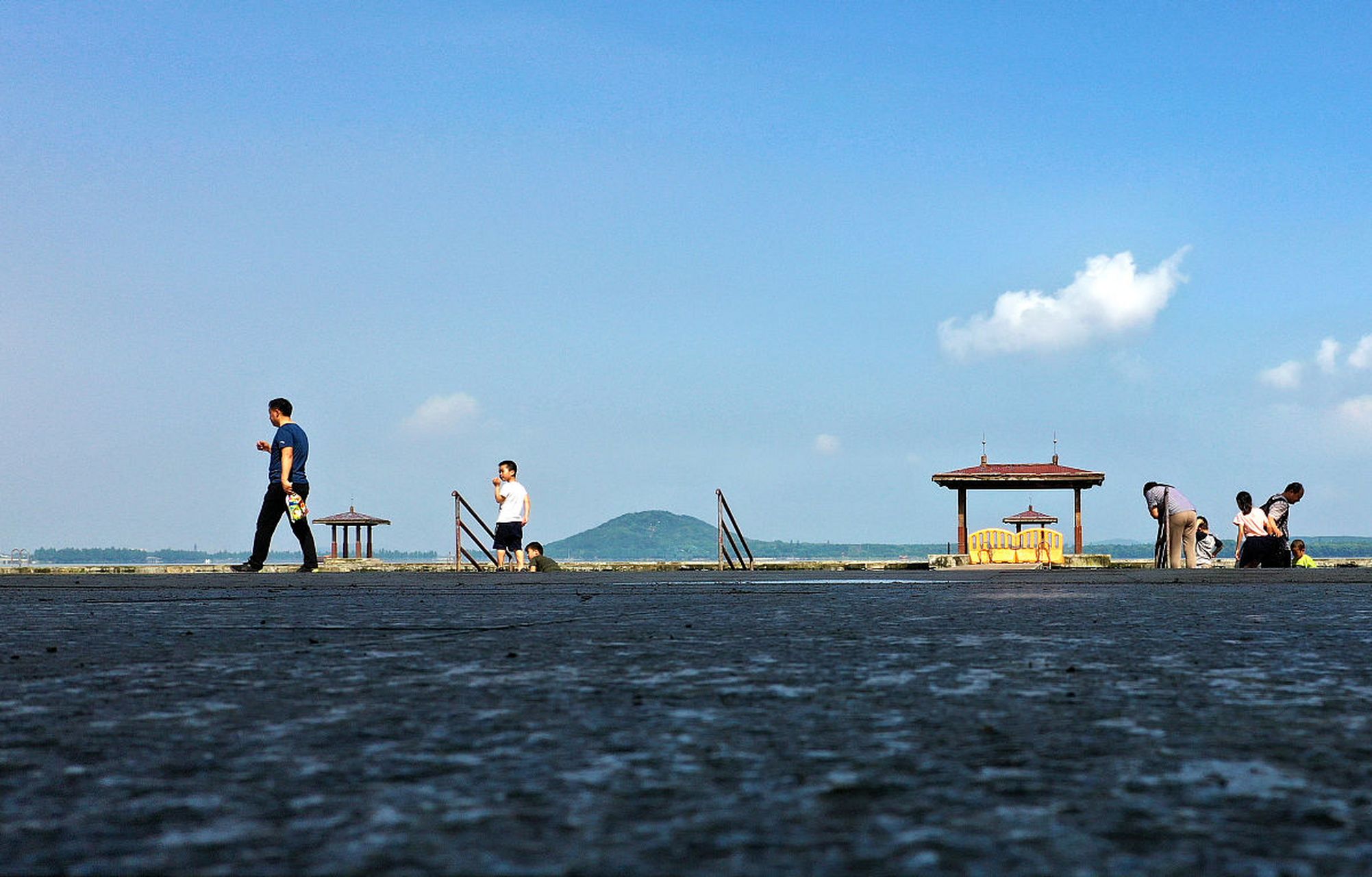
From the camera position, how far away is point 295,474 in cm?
1317

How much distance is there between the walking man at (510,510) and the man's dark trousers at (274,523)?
143 inches

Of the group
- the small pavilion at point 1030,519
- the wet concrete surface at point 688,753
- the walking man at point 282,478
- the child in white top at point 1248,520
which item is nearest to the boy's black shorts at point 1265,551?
the child in white top at point 1248,520

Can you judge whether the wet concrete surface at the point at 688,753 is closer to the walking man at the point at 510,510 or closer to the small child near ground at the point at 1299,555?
the walking man at the point at 510,510

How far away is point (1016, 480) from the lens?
36531 mm

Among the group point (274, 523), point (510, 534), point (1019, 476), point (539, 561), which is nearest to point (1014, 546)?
point (1019, 476)

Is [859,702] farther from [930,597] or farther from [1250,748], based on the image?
[930,597]

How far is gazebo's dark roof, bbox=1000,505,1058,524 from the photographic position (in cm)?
5766

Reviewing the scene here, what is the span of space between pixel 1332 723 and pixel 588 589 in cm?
651

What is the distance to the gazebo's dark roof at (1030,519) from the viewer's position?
57.7 m

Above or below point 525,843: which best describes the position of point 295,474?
above

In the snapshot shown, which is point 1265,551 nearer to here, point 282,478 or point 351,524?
point 282,478

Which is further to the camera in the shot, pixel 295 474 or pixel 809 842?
pixel 295 474

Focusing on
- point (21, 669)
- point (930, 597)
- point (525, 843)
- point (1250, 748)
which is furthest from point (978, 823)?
point (930, 597)

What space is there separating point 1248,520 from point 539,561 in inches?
402
